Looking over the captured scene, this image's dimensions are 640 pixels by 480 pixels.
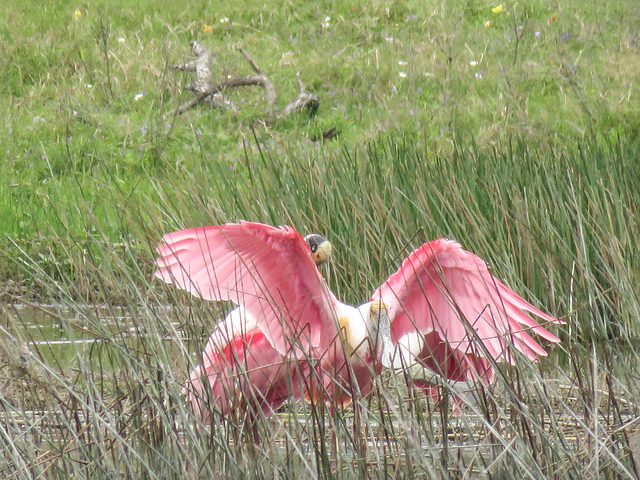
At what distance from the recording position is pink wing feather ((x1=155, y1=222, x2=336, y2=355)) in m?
2.08

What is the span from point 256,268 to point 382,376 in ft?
1.23

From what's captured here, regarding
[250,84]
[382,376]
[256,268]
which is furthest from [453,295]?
[250,84]

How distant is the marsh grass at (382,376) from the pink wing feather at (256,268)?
81mm

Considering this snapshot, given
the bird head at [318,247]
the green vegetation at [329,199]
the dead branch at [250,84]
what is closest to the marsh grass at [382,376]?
the green vegetation at [329,199]

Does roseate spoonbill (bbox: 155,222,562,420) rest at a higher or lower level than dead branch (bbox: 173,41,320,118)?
lower

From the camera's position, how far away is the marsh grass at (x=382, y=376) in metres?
1.69

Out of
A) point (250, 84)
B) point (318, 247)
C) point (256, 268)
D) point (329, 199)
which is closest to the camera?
point (256, 268)

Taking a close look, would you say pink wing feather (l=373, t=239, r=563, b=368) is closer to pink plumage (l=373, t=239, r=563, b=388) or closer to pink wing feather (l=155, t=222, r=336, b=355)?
pink plumage (l=373, t=239, r=563, b=388)

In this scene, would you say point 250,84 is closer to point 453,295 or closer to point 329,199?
point 329,199

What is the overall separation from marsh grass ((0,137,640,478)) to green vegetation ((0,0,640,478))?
0.01 meters

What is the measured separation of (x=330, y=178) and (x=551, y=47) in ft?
15.8

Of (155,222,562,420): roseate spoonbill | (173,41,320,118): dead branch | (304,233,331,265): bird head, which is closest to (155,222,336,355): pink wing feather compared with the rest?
(155,222,562,420): roseate spoonbill

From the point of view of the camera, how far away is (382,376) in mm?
2152

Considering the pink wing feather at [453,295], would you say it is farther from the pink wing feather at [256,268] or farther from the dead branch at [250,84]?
the dead branch at [250,84]
